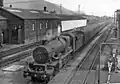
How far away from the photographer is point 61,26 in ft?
138

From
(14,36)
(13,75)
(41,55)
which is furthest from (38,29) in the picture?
(41,55)

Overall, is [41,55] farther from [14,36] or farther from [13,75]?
[14,36]

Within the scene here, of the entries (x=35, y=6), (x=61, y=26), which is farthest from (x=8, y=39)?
(x=35, y=6)

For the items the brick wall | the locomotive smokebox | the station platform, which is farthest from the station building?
the locomotive smokebox

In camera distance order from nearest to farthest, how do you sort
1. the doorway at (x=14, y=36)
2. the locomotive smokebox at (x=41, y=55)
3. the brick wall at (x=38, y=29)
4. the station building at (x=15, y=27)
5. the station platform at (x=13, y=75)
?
1. the locomotive smokebox at (x=41, y=55)
2. the station platform at (x=13, y=75)
3. the station building at (x=15, y=27)
4. the doorway at (x=14, y=36)
5. the brick wall at (x=38, y=29)

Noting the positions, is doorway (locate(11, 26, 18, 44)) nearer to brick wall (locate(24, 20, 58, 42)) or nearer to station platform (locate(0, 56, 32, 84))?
brick wall (locate(24, 20, 58, 42))

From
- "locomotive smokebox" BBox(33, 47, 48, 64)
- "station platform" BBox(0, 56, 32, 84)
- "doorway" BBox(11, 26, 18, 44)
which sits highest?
"doorway" BBox(11, 26, 18, 44)

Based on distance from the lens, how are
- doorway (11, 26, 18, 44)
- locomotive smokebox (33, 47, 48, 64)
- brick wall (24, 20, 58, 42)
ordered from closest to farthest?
1. locomotive smokebox (33, 47, 48, 64)
2. doorway (11, 26, 18, 44)
3. brick wall (24, 20, 58, 42)

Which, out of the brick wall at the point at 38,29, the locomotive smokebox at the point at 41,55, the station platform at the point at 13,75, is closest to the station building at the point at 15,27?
the brick wall at the point at 38,29

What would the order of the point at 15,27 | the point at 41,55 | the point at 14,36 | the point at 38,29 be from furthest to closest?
the point at 38,29 < the point at 14,36 < the point at 15,27 < the point at 41,55

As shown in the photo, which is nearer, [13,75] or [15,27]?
[13,75]

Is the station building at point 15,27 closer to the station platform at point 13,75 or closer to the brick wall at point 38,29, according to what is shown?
the brick wall at point 38,29

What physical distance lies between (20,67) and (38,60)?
194 inches

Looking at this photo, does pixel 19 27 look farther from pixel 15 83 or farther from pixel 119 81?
pixel 119 81
